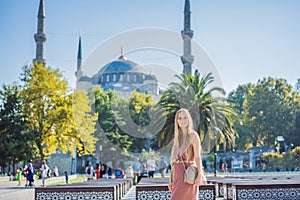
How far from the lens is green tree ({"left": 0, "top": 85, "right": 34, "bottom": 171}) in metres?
31.1

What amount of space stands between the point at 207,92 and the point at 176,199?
961 inches


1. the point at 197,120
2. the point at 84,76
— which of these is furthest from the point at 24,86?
the point at 84,76

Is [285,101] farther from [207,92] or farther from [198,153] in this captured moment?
[198,153]

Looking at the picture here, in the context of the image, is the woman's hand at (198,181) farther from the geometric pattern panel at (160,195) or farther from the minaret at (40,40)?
the minaret at (40,40)

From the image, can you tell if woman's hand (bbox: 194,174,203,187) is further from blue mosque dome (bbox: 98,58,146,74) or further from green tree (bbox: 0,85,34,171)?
blue mosque dome (bbox: 98,58,146,74)

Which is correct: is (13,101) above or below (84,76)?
below

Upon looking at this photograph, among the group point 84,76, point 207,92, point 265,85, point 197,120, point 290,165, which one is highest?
point 84,76

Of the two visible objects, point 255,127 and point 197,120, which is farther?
point 255,127

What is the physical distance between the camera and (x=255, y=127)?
174ft

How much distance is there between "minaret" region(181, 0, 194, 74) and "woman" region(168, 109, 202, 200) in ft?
174

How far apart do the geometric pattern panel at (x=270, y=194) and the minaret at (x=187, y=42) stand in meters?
48.4

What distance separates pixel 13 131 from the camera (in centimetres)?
3212

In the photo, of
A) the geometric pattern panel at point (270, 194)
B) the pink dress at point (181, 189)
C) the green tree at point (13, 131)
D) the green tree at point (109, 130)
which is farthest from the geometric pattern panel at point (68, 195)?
the green tree at point (109, 130)

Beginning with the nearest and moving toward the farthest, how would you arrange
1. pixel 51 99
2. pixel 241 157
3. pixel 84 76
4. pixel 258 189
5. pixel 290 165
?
pixel 258 189, pixel 51 99, pixel 290 165, pixel 241 157, pixel 84 76
